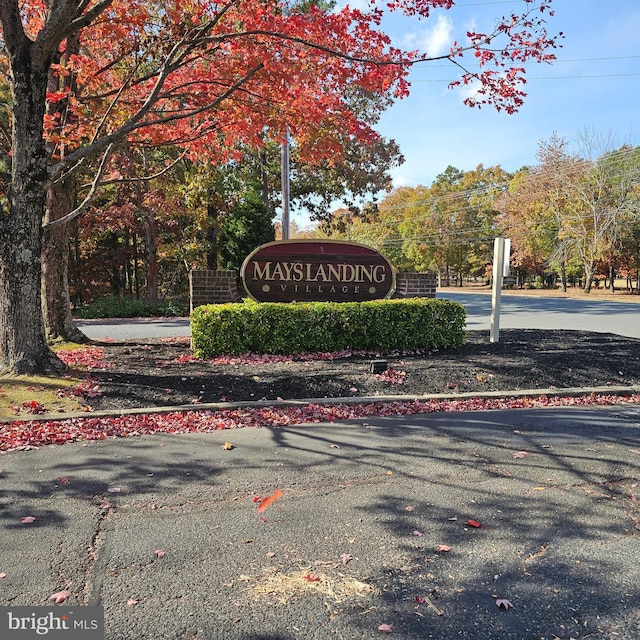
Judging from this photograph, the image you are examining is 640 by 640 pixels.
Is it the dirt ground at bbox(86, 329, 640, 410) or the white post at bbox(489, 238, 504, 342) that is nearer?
the dirt ground at bbox(86, 329, 640, 410)

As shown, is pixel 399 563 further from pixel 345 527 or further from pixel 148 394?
pixel 148 394

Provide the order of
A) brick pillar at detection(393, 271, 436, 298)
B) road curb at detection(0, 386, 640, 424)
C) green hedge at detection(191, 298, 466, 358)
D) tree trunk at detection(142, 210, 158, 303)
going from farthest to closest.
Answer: tree trunk at detection(142, 210, 158, 303), brick pillar at detection(393, 271, 436, 298), green hedge at detection(191, 298, 466, 358), road curb at detection(0, 386, 640, 424)

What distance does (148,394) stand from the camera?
585 centimetres

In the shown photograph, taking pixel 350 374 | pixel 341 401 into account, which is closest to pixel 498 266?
pixel 350 374

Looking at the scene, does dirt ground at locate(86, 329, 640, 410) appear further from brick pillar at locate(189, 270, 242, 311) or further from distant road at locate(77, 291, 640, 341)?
distant road at locate(77, 291, 640, 341)

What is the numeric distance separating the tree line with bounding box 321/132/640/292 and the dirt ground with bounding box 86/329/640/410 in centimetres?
1732

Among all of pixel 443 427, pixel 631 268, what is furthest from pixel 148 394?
pixel 631 268

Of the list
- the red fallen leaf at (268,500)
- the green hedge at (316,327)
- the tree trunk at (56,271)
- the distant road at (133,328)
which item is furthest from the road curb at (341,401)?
the distant road at (133,328)

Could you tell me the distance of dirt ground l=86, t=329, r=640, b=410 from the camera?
5934 mm

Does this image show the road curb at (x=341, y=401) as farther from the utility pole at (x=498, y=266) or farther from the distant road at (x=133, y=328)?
the distant road at (x=133, y=328)

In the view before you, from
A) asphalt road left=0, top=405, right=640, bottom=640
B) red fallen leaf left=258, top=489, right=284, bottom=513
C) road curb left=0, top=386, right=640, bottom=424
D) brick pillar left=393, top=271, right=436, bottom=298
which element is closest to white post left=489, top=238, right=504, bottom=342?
brick pillar left=393, top=271, right=436, bottom=298

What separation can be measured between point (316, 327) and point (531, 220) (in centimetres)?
3901

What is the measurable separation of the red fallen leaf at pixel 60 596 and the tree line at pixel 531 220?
2295 cm

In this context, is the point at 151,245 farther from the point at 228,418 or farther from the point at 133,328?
the point at 228,418
